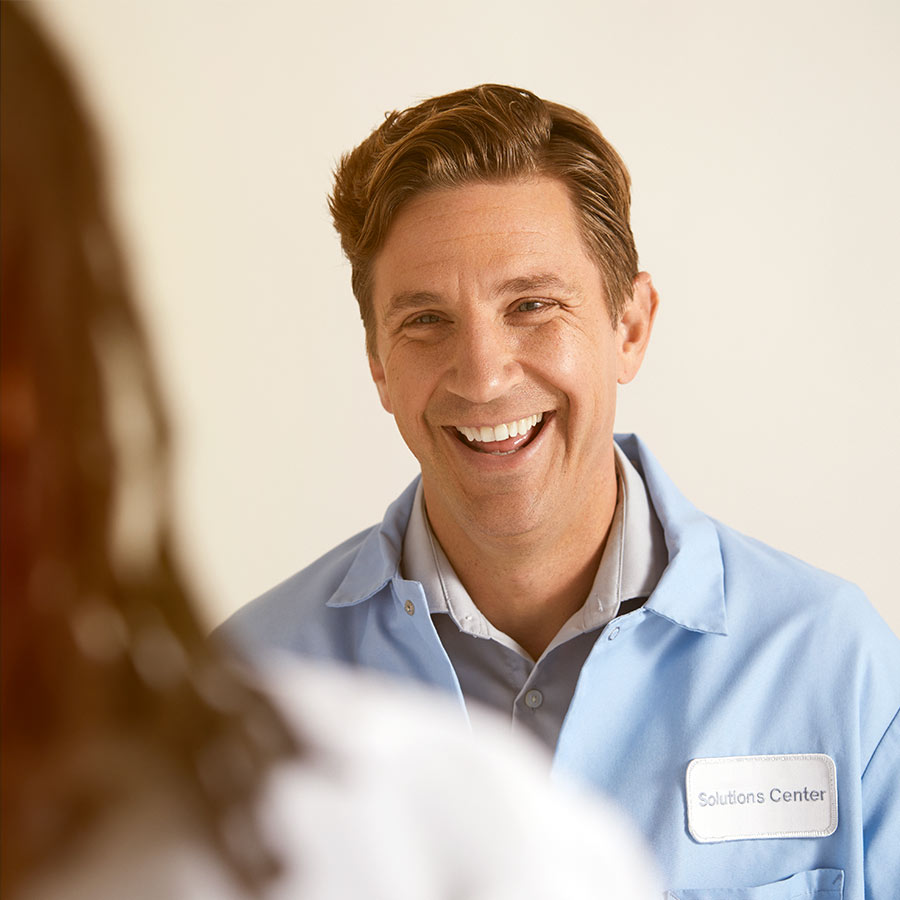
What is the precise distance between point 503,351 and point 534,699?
0.47 m

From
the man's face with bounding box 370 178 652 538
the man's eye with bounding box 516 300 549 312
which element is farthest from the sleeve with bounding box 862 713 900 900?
the man's eye with bounding box 516 300 549 312

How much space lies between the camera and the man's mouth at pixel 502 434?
5.09ft

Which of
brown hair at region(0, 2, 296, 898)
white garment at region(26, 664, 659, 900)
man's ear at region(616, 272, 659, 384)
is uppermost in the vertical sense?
man's ear at region(616, 272, 659, 384)

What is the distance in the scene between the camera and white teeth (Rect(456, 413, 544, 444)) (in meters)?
1.55

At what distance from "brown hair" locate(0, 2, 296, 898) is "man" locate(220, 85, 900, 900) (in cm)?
108

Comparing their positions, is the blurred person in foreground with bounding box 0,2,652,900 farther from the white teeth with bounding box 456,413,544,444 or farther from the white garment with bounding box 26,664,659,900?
the white teeth with bounding box 456,413,544,444

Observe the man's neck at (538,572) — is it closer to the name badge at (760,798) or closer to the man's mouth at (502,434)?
the man's mouth at (502,434)

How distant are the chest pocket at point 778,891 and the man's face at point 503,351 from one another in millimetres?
501

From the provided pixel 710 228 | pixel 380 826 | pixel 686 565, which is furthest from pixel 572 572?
pixel 380 826

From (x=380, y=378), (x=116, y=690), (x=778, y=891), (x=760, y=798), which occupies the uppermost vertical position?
(x=380, y=378)

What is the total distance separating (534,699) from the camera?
1508 millimetres

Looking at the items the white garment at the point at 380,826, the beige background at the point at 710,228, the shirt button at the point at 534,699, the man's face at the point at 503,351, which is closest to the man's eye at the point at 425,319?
the man's face at the point at 503,351

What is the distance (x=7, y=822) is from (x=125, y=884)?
0.06m

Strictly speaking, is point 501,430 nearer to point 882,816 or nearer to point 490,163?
point 490,163
